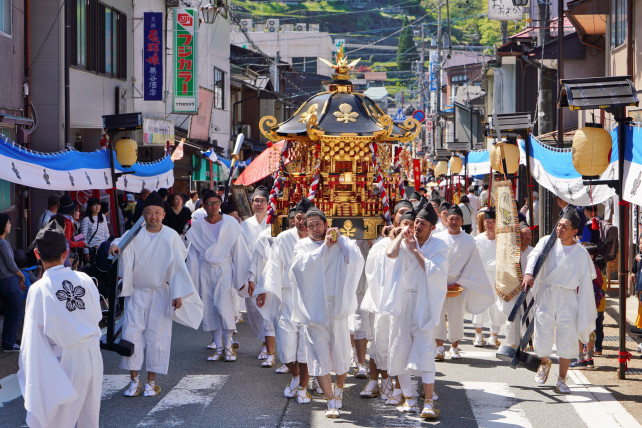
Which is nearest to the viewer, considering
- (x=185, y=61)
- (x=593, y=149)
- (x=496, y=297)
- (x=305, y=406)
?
(x=305, y=406)

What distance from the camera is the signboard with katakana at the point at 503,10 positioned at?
26297 millimetres

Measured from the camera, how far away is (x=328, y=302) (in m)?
8.38

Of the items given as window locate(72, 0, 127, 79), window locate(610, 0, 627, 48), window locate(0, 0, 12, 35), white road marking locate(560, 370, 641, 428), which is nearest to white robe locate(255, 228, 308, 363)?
white road marking locate(560, 370, 641, 428)

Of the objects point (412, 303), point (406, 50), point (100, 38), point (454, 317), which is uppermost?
point (406, 50)

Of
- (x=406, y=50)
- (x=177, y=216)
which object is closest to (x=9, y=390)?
(x=177, y=216)

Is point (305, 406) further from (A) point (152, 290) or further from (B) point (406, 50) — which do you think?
(B) point (406, 50)

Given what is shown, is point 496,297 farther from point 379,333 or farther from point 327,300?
point 327,300

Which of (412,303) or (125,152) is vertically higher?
(125,152)

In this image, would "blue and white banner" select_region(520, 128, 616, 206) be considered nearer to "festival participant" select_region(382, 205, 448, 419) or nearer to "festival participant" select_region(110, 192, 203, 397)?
"festival participant" select_region(382, 205, 448, 419)

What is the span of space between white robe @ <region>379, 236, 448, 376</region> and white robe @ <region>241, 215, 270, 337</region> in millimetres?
2883

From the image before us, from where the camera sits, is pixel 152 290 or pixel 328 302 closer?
pixel 328 302

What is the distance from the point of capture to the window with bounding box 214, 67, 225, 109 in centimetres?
3456

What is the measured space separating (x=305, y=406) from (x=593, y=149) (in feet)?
14.5

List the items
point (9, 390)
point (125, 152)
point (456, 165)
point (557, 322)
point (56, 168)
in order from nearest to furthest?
point (9, 390)
point (557, 322)
point (56, 168)
point (125, 152)
point (456, 165)
